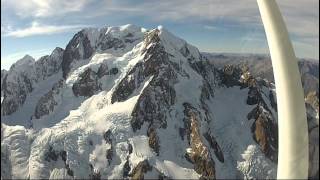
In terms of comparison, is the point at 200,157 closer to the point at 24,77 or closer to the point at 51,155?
the point at 51,155

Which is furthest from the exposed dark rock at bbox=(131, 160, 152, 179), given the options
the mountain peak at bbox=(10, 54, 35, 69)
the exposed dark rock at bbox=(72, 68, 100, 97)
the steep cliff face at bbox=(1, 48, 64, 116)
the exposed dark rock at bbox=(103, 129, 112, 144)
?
the mountain peak at bbox=(10, 54, 35, 69)

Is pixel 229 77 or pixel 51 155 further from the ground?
pixel 229 77

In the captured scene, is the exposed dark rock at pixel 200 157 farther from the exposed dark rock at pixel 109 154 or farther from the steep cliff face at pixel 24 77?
the steep cliff face at pixel 24 77

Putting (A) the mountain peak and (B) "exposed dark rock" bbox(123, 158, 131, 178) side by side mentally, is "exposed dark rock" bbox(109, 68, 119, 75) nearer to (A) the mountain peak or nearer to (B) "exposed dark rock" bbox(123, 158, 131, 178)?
(A) the mountain peak

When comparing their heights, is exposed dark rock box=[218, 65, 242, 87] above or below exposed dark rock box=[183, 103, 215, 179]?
above

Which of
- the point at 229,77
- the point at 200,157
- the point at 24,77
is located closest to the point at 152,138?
the point at 200,157

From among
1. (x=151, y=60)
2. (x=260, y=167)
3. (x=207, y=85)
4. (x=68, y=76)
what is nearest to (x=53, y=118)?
(x=68, y=76)
